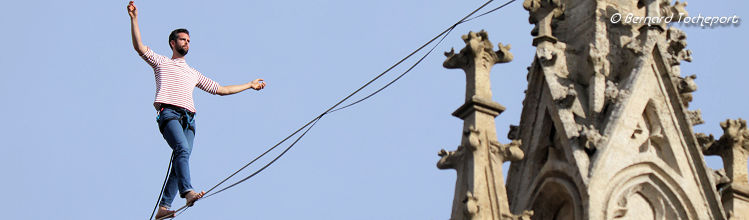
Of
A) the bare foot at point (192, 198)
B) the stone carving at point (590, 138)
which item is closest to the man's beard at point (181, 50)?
the bare foot at point (192, 198)

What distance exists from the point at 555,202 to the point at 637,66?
1996 millimetres

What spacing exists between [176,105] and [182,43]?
2.47 feet

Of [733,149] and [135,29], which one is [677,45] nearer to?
[733,149]

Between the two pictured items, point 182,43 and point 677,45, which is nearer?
point 182,43

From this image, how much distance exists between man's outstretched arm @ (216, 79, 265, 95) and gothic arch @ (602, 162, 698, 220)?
426 centimetres

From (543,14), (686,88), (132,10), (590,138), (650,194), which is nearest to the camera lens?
(132,10)

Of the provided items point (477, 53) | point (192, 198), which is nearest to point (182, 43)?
point (192, 198)

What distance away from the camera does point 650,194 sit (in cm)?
2400

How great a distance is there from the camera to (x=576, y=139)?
23.8 meters

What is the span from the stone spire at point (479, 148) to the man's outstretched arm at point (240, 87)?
7.26ft

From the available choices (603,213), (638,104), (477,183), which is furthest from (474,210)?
(638,104)

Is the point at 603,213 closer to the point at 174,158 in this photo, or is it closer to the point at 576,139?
the point at 576,139

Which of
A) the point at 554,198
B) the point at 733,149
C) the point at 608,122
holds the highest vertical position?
the point at 733,149

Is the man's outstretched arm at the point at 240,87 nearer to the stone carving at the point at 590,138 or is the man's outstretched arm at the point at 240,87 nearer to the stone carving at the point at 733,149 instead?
the stone carving at the point at 590,138
